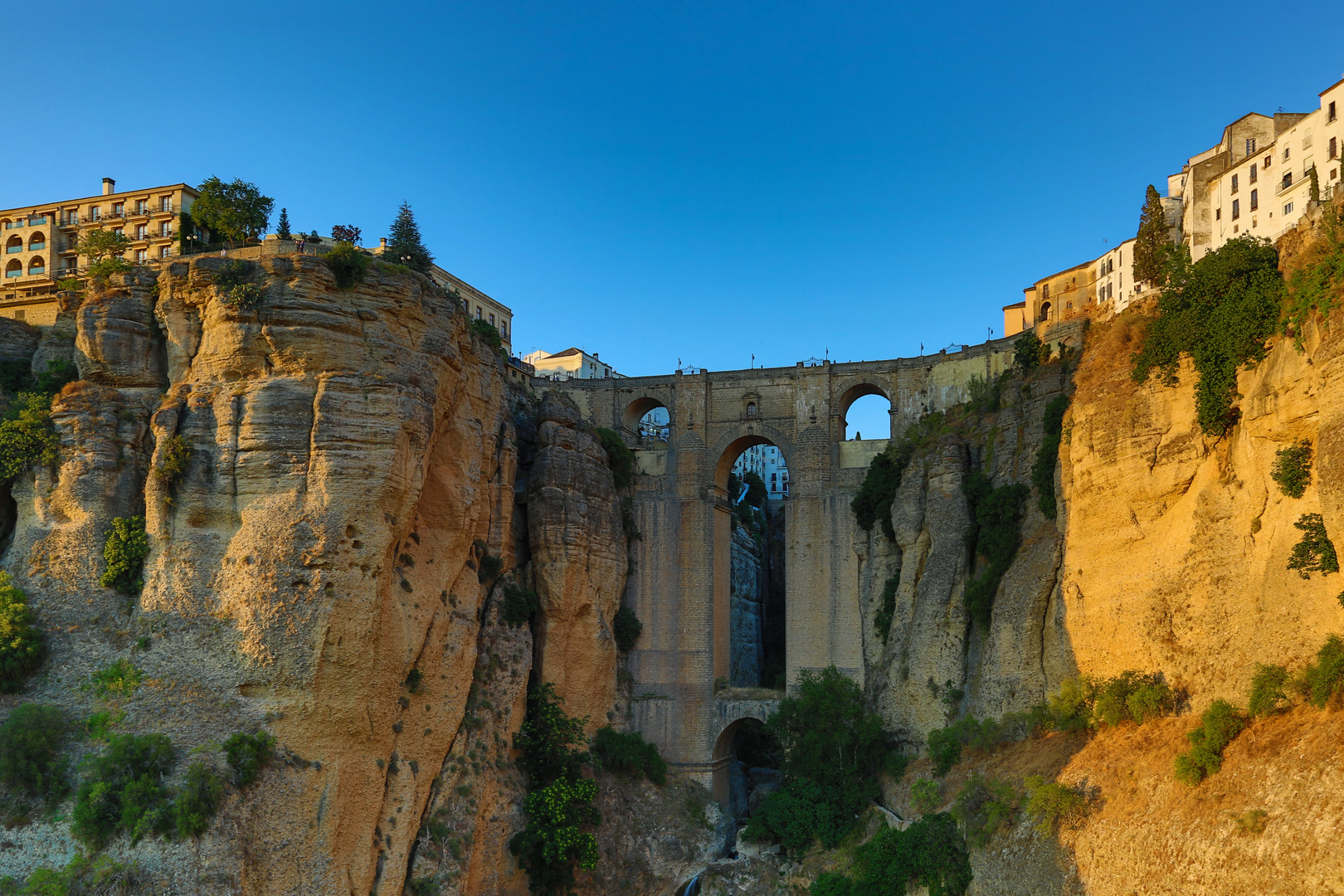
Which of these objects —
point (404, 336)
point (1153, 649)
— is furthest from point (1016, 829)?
point (404, 336)

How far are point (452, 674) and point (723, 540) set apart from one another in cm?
1731

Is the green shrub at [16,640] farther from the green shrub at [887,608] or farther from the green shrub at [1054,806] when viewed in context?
the green shrub at [887,608]

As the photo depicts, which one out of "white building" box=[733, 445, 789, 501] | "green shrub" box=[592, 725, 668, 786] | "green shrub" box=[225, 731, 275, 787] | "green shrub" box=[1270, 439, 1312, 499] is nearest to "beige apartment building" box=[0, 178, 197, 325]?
"green shrub" box=[225, 731, 275, 787]

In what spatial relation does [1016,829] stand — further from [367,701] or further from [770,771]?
[770,771]

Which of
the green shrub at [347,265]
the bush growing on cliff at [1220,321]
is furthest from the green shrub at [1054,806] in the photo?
the green shrub at [347,265]

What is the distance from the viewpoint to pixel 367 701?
3131 centimetres

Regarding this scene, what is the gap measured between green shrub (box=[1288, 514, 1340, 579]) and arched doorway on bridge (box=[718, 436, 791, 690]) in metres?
26.6

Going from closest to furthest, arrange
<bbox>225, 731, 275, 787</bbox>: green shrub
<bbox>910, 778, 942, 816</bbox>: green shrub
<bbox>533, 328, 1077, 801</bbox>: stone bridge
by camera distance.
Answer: <bbox>225, 731, 275, 787</bbox>: green shrub, <bbox>910, 778, 942, 816</bbox>: green shrub, <bbox>533, 328, 1077, 801</bbox>: stone bridge

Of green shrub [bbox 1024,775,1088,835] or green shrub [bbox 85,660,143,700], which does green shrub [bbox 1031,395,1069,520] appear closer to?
green shrub [bbox 1024,775,1088,835]

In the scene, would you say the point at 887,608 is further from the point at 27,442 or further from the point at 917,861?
the point at 27,442

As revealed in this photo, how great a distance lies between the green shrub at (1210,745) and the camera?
25062 millimetres

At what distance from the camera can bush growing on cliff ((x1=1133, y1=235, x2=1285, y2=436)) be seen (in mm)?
28156

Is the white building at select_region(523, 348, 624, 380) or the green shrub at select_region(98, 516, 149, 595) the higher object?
the white building at select_region(523, 348, 624, 380)

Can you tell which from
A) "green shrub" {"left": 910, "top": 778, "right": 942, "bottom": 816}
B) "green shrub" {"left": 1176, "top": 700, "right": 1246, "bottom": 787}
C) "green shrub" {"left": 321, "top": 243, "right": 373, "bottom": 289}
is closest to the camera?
"green shrub" {"left": 1176, "top": 700, "right": 1246, "bottom": 787}
